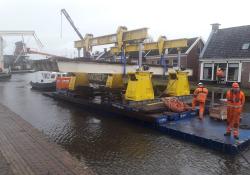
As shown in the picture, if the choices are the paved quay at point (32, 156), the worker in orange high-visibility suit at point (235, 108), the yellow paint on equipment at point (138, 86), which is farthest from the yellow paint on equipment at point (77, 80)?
the worker in orange high-visibility suit at point (235, 108)

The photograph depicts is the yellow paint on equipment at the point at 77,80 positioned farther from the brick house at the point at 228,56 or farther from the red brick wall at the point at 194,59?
the red brick wall at the point at 194,59

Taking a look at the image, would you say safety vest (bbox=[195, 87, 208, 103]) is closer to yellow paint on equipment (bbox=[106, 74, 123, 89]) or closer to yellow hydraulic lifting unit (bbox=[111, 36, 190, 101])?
yellow hydraulic lifting unit (bbox=[111, 36, 190, 101])

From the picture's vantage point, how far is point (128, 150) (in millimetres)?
8742

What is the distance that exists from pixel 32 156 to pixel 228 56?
20709 millimetres

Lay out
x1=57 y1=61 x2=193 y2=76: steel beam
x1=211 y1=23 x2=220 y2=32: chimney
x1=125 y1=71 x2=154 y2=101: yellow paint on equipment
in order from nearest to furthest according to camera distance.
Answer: x1=125 y1=71 x2=154 y2=101: yellow paint on equipment < x1=57 y1=61 x2=193 y2=76: steel beam < x1=211 y1=23 x2=220 y2=32: chimney

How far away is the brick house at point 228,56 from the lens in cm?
2288

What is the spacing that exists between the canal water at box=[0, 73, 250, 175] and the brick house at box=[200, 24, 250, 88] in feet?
45.7

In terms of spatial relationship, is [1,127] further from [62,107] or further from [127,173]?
[62,107]

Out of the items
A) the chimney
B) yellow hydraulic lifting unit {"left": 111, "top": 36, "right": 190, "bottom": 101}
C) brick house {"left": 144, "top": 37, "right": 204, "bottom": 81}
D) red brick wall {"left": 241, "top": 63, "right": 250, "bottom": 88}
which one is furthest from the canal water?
brick house {"left": 144, "top": 37, "right": 204, "bottom": 81}

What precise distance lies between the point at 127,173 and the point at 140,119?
5098 millimetres

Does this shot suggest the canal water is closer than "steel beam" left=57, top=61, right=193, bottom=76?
Yes

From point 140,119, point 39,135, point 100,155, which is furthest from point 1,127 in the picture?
point 140,119

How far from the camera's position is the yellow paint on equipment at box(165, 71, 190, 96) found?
15.1 m

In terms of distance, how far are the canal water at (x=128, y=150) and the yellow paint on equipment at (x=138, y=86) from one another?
122 centimetres
